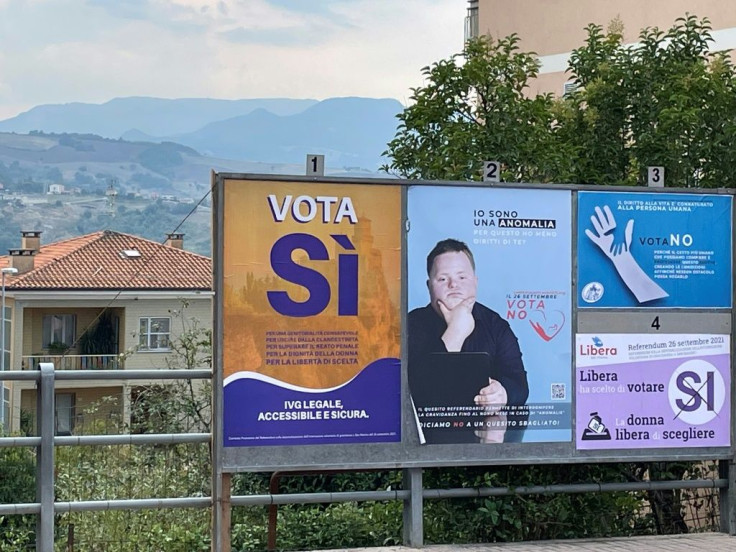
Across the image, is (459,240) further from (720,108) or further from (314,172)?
(720,108)

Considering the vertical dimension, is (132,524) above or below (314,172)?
below

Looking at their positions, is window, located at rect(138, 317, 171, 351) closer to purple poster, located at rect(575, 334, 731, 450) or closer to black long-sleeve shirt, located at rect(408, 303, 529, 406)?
purple poster, located at rect(575, 334, 731, 450)

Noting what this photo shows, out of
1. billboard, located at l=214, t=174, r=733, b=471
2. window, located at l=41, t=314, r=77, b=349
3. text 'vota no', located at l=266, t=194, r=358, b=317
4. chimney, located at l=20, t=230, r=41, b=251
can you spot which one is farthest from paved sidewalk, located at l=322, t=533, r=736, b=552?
chimney, located at l=20, t=230, r=41, b=251

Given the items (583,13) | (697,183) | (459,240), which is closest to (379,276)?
(459,240)

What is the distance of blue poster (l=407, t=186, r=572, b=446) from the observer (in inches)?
331

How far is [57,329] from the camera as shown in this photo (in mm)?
72250

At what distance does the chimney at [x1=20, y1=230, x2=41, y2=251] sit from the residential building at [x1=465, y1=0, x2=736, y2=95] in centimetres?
5066

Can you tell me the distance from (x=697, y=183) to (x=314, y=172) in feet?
15.5

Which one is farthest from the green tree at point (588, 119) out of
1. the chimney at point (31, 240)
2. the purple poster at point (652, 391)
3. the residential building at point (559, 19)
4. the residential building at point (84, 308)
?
the chimney at point (31, 240)

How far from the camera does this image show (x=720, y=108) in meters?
11.9

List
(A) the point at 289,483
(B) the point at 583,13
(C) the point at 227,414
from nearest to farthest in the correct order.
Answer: (C) the point at 227,414 → (A) the point at 289,483 → (B) the point at 583,13

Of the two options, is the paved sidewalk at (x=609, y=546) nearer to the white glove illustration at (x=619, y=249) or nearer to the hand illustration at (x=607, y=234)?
the white glove illustration at (x=619, y=249)

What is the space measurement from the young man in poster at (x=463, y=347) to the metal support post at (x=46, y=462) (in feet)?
7.68

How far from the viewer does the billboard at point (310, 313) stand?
8.02 metres
